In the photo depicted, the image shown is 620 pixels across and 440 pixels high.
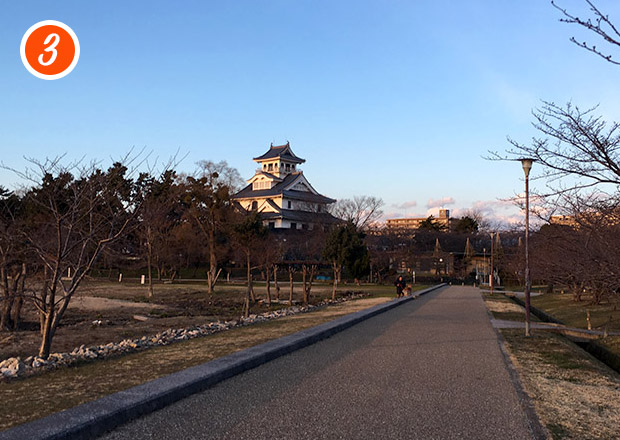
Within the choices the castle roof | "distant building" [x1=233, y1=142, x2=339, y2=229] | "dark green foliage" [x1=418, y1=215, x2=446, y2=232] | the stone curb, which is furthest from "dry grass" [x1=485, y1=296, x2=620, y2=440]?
"dark green foliage" [x1=418, y1=215, x2=446, y2=232]

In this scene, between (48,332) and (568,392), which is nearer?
(568,392)

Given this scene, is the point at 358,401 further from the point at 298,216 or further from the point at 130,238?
the point at 298,216

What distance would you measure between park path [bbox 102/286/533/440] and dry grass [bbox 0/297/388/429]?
3.10ft

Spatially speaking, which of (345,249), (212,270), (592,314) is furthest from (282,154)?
(592,314)

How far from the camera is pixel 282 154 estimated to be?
78.2m

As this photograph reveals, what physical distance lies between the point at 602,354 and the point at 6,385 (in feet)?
43.6

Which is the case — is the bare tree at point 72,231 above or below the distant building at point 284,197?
below

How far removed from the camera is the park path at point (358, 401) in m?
5.04

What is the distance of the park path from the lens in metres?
5.04

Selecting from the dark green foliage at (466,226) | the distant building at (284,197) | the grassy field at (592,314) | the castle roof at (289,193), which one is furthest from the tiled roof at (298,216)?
the grassy field at (592,314)

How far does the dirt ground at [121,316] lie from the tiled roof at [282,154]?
47333 millimetres

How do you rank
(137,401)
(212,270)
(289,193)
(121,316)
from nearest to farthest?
(137,401)
(121,316)
(212,270)
(289,193)

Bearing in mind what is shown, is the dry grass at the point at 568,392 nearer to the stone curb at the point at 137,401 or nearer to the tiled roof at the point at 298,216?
the stone curb at the point at 137,401

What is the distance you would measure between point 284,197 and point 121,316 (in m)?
47.2
